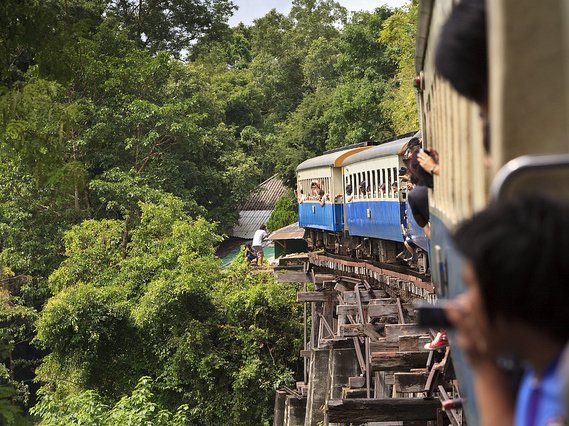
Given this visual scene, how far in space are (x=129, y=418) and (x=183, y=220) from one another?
11749 mm

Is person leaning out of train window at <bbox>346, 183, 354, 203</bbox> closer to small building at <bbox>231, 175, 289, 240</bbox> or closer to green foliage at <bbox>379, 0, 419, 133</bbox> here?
green foliage at <bbox>379, 0, 419, 133</bbox>

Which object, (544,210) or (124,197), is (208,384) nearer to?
(124,197)

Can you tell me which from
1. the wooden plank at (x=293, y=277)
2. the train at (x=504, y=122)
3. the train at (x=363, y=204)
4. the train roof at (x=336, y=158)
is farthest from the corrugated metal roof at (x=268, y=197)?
the train at (x=504, y=122)

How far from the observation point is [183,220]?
27.4 metres

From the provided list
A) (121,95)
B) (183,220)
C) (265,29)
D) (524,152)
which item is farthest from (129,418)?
(265,29)

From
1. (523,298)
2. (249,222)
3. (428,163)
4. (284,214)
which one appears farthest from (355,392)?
(249,222)

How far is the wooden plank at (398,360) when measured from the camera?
970 centimetres

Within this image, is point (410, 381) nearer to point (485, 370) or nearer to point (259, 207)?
point (485, 370)

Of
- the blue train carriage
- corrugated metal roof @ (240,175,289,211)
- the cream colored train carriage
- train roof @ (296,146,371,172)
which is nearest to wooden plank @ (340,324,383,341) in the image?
train roof @ (296,146,371,172)

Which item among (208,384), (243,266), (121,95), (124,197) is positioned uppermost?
(121,95)

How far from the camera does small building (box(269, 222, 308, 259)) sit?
103 feet

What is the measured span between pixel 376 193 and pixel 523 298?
14142 millimetres

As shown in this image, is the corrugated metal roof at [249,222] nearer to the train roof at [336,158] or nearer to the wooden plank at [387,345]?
the train roof at [336,158]

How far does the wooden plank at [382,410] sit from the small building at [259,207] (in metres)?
31.7
